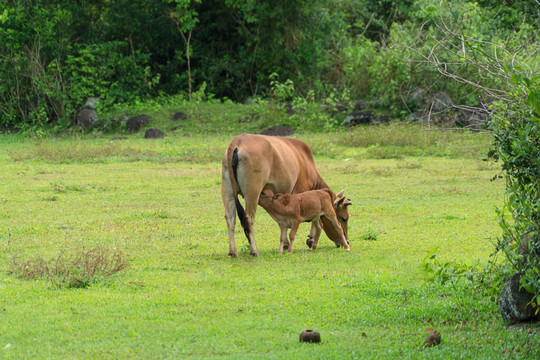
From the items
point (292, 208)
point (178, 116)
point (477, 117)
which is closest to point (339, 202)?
point (292, 208)

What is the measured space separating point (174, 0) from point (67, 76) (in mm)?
4874

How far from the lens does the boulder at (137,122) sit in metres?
A: 25.5

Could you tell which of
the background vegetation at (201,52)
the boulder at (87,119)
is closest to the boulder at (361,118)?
the background vegetation at (201,52)

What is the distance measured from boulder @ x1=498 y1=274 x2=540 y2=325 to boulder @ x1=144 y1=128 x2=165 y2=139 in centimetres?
1918

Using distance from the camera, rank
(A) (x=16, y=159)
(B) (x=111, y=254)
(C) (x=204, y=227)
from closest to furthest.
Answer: (B) (x=111, y=254), (C) (x=204, y=227), (A) (x=16, y=159)

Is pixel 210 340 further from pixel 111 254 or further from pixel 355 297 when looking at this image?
pixel 111 254

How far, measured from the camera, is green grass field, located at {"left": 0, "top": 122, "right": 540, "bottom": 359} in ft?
17.9

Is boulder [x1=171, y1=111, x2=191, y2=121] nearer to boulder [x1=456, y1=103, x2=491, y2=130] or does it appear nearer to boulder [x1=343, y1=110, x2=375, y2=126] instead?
boulder [x1=343, y1=110, x2=375, y2=126]

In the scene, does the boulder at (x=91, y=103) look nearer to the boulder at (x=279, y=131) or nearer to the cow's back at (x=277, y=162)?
the boulder at (x=279, y=131)

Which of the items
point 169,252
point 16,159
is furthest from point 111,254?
point 16,159

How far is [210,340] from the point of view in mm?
5547

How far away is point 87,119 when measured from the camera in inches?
1043

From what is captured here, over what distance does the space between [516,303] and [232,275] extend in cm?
314

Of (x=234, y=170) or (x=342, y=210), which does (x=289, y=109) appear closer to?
(x=342, y=210)
